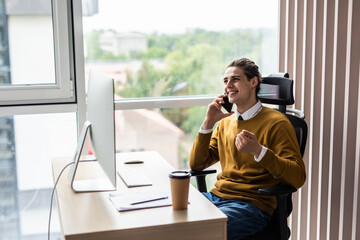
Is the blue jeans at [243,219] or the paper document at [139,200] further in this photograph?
the blue jeans at [243,219]

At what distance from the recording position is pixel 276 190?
2254mm

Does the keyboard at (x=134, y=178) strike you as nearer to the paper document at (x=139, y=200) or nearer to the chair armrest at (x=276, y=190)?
the paper document at (x=139, y=200)

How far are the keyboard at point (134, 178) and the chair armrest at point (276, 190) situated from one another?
1.72 ft

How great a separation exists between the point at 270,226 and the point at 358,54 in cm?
102

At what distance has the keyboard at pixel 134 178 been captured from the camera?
2336 mm

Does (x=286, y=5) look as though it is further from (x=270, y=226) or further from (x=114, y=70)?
(x=270, y=226)

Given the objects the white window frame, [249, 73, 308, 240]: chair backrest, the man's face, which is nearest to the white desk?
[249, 73, 308, 240]: chair backrest

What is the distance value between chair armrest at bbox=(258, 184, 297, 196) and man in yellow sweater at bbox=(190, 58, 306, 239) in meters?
0.04

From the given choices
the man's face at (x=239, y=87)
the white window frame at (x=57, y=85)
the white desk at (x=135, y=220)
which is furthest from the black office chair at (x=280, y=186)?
the white window frame at (x=57, y=85)

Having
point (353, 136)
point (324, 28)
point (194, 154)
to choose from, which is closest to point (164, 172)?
point (194, 154)

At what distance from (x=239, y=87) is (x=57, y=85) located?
50.8 inches

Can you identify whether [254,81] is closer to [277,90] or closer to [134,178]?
[277,90]

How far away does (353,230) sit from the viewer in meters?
2.71

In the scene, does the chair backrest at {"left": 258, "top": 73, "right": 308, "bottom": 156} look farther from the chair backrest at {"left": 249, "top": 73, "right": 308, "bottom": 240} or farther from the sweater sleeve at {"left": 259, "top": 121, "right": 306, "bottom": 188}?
the sweater sleeve at {"left": 259, "top": 121, "right": 306, "bottom": 188}
